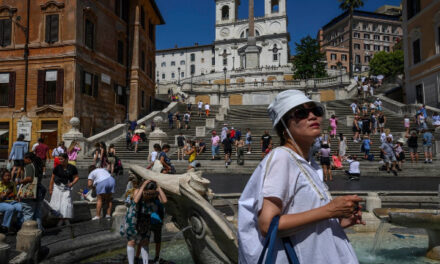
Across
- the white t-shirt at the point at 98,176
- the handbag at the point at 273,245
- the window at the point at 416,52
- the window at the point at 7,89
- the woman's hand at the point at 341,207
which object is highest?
the window at the point at 416,52

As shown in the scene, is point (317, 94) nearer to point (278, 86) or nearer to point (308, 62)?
point (278, 86)

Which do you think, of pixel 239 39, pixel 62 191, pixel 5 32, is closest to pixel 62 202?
pixel 62 191

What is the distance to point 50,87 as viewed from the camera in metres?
23.1

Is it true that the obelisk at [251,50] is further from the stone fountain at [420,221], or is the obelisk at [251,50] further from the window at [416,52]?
the stone fountain at [420,221]

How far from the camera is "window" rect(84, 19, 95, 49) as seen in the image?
24031 mm

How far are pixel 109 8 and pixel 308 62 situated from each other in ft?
108

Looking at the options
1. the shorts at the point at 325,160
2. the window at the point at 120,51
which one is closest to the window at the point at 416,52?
the shorts at the point at 325,160

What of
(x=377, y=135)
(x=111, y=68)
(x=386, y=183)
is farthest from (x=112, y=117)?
(x=386, y=183)

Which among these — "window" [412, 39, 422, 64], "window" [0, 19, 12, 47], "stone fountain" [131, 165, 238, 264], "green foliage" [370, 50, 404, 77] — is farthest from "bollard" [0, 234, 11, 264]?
"green foliage" [370, 50, 404, 77]

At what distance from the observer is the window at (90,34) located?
2403 cm

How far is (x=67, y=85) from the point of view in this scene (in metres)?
22.6

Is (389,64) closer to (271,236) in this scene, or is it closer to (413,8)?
(413,8)

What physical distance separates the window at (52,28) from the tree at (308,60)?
36.7 metres

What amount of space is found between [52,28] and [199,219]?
2434cm
